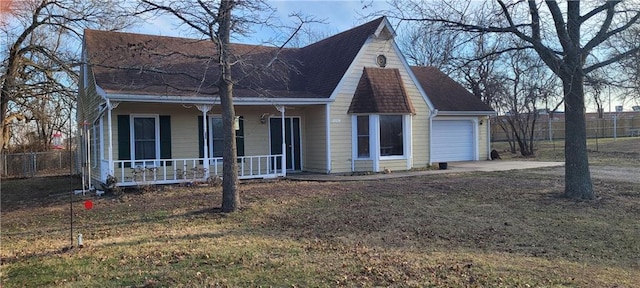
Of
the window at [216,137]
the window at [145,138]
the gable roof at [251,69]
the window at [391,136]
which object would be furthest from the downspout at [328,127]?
the window at [145,138]

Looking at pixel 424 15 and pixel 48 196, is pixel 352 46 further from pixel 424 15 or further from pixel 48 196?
pixel 48 196

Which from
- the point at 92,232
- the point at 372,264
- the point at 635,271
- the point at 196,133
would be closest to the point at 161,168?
the point at 196,133

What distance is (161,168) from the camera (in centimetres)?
1415

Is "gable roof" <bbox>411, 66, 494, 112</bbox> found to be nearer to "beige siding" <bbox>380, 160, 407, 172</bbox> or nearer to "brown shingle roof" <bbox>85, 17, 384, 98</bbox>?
"beige siding" <bbox>380, 160, 407, 172</bbox>

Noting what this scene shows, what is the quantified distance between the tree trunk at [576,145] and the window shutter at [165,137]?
444 inches

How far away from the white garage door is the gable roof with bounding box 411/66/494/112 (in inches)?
27.4

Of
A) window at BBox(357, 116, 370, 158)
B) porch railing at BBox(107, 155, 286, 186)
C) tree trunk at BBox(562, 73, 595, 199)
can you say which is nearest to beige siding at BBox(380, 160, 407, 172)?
window at BBox(357, 116, 370, 158)

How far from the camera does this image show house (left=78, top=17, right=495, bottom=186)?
1366 centimetres

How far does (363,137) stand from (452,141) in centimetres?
662

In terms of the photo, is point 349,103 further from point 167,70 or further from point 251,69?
point 167,70

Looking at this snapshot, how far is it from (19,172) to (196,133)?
49.6ft

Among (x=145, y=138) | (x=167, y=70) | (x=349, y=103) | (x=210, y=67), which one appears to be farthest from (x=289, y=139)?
(x=145, y=138)

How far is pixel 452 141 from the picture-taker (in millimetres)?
20984

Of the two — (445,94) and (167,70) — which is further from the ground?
(167,70)
